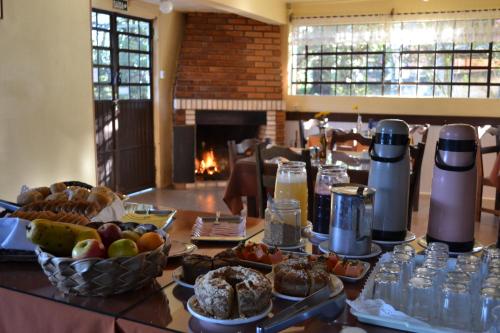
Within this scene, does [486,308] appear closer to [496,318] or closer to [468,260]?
[496,318]

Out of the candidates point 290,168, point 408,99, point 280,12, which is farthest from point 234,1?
point 290,168

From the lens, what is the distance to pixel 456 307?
1.07 meters

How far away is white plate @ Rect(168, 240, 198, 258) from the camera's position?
→ 1.51 m

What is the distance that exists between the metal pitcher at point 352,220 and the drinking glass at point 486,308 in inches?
17.6

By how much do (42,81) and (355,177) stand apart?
258cm

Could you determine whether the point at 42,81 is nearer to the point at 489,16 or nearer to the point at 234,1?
the point at 234,1

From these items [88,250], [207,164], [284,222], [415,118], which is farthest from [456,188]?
[207,164]

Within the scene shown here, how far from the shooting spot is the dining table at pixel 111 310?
109 centimetres

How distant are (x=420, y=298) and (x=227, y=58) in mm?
5856

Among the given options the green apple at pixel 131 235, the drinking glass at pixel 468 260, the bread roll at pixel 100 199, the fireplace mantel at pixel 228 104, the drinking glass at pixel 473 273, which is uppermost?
the fireplace mantel at pixel 228 104

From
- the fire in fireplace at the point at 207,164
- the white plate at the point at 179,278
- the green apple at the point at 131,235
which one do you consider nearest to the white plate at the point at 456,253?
the white plate at the point at 179,278

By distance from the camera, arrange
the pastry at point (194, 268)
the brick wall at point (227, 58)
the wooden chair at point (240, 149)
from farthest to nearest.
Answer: the brick wall at point (227, 58), the wooden chair at point (240, 149), the pastry at point (194, 268)

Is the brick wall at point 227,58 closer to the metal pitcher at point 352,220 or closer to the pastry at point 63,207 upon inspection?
the pastry at point 63,207

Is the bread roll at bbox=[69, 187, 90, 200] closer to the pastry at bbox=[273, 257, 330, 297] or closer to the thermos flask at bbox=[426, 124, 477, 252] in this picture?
the pastry at bbox=[273, 257, 330, 297]
